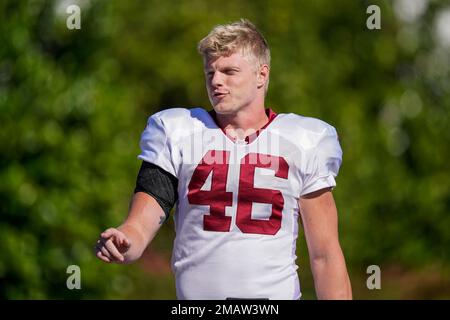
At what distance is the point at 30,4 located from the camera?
14.6 meters

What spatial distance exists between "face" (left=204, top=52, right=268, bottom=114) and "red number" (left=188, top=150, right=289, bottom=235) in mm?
241

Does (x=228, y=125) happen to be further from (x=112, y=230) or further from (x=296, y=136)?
(x=112, y=230)

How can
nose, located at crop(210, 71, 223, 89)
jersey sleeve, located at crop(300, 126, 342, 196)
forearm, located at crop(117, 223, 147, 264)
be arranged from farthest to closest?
1. jersey sleeve, located at crop(300, 126, 342, 196)
2. nose, located at crop(210, 71, 223, 89)
3. forearm, located at crop(117, 223, 147, 264)

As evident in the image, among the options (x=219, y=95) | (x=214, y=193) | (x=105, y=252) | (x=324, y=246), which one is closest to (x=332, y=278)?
(x=324, y=246)

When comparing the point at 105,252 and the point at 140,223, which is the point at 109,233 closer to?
the point at 105,252

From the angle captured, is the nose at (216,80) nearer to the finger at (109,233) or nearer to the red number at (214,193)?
the red number at (214,193)

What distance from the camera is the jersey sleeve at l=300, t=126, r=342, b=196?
468 cm

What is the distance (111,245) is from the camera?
4172mm

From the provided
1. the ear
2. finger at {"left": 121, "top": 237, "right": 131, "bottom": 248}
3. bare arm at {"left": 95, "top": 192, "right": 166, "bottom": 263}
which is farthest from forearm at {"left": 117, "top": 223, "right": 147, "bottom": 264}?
the ear

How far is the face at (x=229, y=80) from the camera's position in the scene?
15.0ft

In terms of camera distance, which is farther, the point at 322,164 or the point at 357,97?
the point at 357,97

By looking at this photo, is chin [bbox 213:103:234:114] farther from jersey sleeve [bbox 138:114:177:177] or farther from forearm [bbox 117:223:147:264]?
forearm [bbox 117:223:147:264]

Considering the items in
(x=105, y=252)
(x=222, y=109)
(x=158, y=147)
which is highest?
(x=222, y=109)

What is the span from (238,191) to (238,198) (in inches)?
1.2
